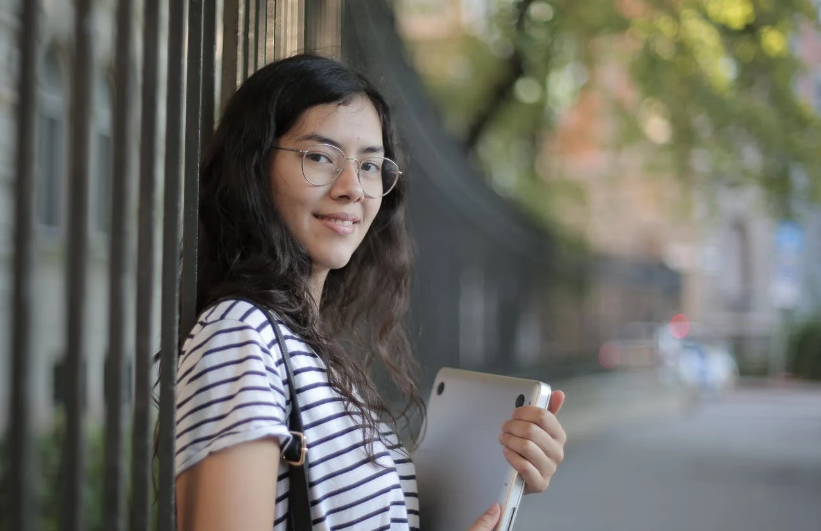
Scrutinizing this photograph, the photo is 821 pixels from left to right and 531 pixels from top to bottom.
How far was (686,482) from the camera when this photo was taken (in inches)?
361

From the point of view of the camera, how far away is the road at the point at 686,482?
7375 millimetres

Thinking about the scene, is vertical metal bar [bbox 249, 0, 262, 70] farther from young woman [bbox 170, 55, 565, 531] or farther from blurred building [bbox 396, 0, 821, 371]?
blurred building [bbox 396, 0, 821, 371]

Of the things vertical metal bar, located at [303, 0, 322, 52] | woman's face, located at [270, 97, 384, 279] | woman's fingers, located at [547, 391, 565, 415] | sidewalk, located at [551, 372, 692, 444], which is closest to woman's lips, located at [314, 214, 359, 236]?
woman's face, located at [270, 97, 384, 279]

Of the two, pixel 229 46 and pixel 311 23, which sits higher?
pixel 311 23

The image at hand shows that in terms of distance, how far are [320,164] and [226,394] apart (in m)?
0.58

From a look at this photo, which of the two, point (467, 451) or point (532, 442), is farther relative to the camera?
point (467, 451)

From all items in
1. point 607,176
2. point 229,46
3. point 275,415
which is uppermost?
point 607,176

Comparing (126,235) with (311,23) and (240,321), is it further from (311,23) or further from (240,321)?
(311,23)

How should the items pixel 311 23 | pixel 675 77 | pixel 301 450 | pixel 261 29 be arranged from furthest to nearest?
pixel 675 77
pixel 311 23
pixel 261 29
pixel 301 450

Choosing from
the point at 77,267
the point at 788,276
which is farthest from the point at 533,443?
the point at 788,276

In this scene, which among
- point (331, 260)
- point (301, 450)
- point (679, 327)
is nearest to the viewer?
point (301, 450)

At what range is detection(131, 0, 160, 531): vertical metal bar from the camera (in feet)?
5.17

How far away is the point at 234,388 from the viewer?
1633 mm

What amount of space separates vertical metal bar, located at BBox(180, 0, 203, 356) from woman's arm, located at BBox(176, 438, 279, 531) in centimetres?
40
